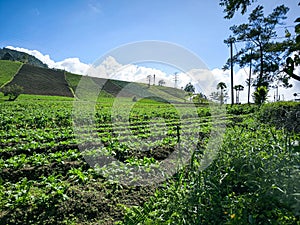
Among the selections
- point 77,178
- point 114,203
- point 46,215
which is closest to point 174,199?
point 114,203

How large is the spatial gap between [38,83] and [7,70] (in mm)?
14944

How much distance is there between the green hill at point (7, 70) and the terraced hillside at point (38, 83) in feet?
4.38

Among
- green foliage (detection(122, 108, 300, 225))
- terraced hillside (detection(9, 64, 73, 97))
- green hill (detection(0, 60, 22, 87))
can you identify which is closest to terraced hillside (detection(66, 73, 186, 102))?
green foliage (detection(122, 108, 300, 225))

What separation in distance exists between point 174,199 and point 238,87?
37626 millimetres

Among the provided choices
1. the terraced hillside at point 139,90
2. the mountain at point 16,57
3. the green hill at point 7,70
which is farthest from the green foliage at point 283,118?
the mountain at point 16,57

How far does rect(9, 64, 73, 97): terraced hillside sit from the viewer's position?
48.5 m

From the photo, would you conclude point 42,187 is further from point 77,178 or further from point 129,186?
point 129,186

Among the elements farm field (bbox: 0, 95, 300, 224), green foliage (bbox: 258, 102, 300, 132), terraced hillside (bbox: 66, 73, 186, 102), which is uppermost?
terraced hillside (bbox: 66, 73, 186, 102)

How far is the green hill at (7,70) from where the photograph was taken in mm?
53812

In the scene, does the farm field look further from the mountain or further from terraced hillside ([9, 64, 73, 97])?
the mountain

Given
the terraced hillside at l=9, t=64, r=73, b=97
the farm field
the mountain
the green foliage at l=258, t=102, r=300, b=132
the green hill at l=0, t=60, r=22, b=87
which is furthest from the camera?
the mountain

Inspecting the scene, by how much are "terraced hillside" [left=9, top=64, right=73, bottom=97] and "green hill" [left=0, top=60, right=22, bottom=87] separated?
1.33m

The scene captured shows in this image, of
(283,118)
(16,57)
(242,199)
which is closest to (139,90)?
(283,118)

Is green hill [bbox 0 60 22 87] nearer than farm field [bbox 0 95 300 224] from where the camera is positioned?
No
